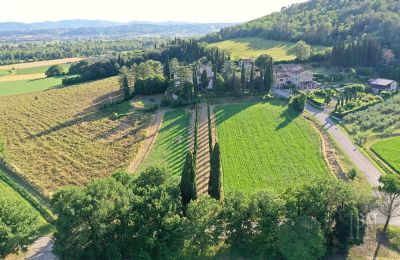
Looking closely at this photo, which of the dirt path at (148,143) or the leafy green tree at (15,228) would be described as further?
the dirt path at (148,143)

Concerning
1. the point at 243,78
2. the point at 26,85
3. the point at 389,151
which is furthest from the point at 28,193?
the point at 26,85

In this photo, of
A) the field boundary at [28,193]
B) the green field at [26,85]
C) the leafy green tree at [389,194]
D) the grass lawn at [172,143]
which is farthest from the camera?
the green field at [26,85]

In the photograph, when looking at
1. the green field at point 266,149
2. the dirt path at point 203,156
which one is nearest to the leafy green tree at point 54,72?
the dirt path at point 203,156

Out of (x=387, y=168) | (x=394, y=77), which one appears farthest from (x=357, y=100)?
(x=387, y=168)

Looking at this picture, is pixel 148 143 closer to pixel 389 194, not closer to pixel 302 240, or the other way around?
pixel 302 240

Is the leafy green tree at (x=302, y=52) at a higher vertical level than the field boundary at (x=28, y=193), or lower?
higher

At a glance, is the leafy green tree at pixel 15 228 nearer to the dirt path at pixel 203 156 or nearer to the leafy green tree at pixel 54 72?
the dirt path at pixel 203 156

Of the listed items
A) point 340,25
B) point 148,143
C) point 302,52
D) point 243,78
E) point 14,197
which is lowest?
point 14,197
